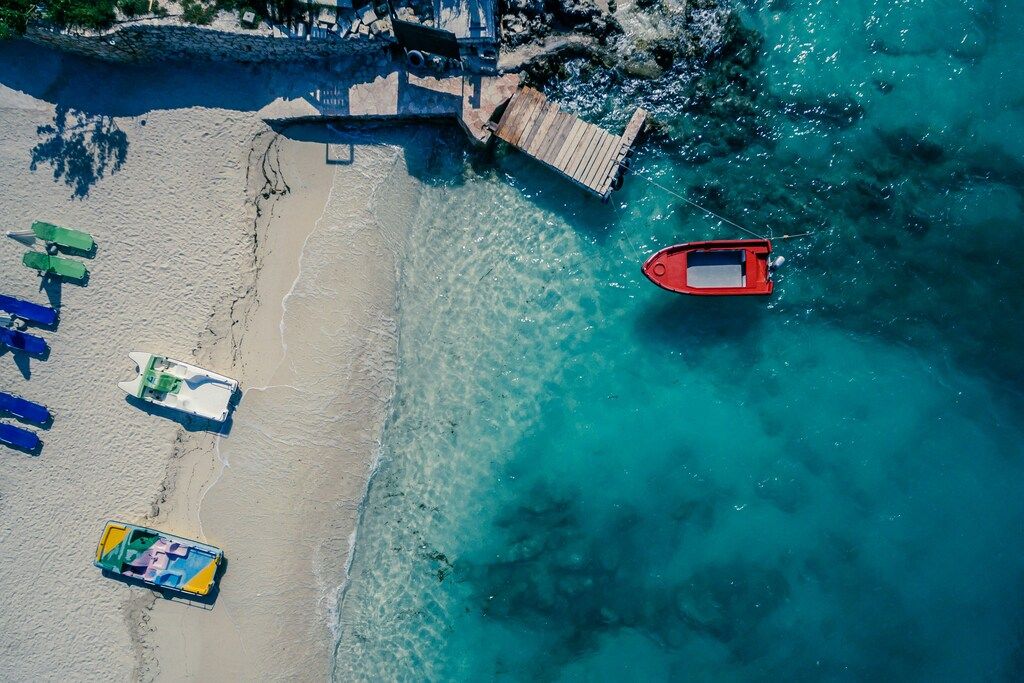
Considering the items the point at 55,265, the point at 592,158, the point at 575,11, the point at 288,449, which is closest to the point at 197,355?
the point at 288,449

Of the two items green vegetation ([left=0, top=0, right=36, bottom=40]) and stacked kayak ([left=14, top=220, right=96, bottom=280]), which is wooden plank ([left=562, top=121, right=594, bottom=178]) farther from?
green vegetation ([left=0, top=0, right=36, bottom=40])

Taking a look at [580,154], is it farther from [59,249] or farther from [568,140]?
[59,249]

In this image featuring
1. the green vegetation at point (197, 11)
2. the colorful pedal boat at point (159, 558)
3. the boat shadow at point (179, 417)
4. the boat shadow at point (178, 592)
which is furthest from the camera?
the boat shadow at point (178, 592)

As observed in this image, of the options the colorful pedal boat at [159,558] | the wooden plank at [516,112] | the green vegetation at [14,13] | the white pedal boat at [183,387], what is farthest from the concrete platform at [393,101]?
the colorful pedal boat at [159,558]

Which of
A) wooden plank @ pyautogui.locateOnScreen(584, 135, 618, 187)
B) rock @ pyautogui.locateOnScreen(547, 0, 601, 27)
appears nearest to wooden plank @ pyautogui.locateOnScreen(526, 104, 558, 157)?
wooden plank @ pyautogui.locateOnScreen(584, 135, 618, 187)

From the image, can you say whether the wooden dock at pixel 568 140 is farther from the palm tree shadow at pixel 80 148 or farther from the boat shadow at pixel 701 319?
the palm tree shadow at pixel 80 148

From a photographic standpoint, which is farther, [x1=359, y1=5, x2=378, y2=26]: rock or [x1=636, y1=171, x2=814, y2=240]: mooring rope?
[x1=636, y1=171, x2=814, y2=240]: mooring rope
